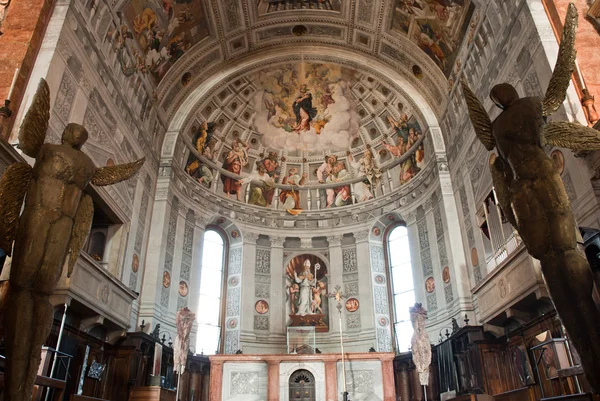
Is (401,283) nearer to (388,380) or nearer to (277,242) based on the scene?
(388,380)

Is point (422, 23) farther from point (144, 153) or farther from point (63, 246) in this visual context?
point (63, 246)

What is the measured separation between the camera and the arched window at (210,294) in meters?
18.5

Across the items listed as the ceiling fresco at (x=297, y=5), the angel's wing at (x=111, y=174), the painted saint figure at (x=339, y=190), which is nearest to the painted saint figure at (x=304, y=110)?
the painted saint figure at (x=339, y=190)

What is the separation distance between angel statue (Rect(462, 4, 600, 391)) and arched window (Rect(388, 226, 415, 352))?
566 inches

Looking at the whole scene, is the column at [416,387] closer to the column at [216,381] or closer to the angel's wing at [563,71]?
the column at [216,381]

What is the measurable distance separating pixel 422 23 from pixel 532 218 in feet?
47.2

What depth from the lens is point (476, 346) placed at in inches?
515

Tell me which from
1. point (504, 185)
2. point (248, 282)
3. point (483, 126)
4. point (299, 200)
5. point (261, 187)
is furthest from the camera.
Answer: point (299, 200)

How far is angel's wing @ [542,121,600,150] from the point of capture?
523 centimetres

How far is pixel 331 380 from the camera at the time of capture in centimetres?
1502

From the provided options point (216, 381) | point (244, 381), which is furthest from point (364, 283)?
point (216, 381)

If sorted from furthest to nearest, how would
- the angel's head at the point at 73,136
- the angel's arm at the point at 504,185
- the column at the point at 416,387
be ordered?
the column at the point at 416,387 → the angel's head at the point at 73,136 → the angel's arm at the point at 504,185

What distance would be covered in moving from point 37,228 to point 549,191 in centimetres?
492

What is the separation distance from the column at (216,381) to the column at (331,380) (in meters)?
3.42
